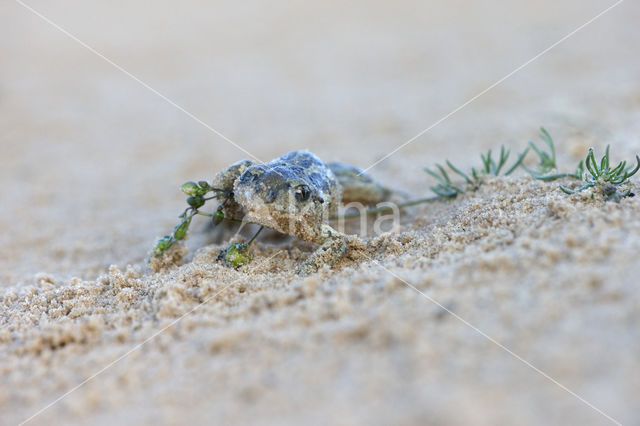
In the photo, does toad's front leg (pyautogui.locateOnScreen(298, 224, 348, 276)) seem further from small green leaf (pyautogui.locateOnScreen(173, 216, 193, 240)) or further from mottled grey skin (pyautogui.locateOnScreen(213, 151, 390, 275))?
small green leaf (pyautogui.locateOnScreen(173, 216, 193, 240))

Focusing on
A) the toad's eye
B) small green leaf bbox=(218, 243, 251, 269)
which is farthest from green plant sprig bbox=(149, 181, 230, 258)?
the toad's eye

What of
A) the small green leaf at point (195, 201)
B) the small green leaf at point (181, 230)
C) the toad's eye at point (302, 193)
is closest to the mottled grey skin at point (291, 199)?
the toad's eye at point (302, 193)

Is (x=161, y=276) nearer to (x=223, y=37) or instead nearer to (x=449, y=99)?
(x=449, y=99)

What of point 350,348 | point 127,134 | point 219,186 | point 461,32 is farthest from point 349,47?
point 350,348

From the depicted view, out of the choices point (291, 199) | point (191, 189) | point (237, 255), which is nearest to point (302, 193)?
point (291, 199)

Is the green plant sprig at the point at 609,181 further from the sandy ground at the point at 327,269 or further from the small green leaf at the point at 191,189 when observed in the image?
the small green leaf at the point at 191,189

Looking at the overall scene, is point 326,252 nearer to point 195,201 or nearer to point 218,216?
point 218,216
